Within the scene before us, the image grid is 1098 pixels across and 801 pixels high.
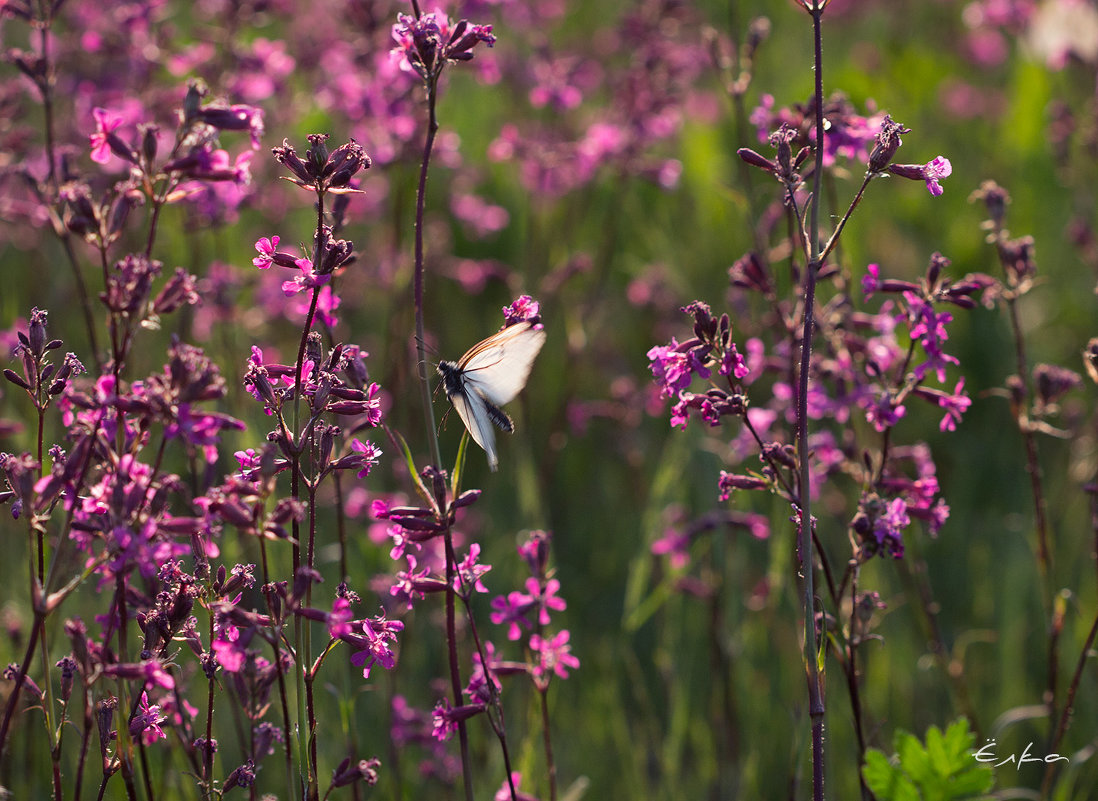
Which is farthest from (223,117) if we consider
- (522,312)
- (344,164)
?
(522,312)

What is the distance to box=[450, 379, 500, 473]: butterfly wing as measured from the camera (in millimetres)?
2239

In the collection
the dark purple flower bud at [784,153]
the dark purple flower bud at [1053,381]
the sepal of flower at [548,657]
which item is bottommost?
the sepal of flower at [548,657]

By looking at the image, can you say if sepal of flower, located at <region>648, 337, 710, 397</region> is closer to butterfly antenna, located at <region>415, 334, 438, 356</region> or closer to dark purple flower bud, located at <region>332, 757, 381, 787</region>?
butterfly antenna, located at <region>415, 334, 438, 356</region>

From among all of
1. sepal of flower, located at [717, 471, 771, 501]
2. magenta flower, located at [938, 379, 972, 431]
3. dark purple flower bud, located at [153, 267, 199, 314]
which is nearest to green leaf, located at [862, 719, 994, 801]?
sepal of flower, located at [717, 471, 771, 501]

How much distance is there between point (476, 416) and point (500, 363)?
0.63 feet

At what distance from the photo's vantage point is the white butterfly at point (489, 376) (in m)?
2.24

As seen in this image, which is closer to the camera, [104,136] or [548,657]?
[104,136]

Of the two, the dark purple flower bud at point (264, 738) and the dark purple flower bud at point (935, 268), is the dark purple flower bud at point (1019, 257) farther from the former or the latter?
the dark purple flower bud at point (264, 738)

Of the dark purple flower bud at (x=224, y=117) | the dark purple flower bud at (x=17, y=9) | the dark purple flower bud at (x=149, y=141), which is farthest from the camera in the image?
the dark purple flower bud at (x=17, y=9)

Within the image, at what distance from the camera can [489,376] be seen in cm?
256

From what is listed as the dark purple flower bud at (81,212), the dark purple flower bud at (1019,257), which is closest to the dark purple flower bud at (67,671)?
the dark purple flower bud at (81,212)

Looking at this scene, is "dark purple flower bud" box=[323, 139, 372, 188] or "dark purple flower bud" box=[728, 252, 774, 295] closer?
"dark purple flower bud" box=[323, 139, 372, 188]

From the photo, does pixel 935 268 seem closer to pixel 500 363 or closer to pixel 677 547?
pixel 500 363

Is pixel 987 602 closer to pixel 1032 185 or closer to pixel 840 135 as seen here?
pixel 840 135
